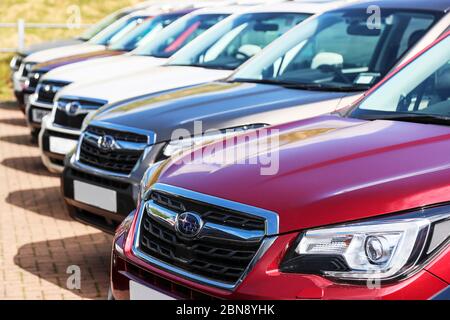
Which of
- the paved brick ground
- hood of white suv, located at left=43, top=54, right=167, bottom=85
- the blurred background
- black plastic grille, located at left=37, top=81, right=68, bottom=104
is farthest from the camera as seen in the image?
the blurred background

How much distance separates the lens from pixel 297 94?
6.20m

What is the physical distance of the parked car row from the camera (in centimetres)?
301

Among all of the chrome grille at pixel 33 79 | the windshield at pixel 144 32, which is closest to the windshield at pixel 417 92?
the windshield at pixel 144 32

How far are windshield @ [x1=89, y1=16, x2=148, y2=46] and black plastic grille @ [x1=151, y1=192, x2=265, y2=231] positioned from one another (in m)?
10.3

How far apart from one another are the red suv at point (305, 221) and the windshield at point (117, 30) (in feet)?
32.4

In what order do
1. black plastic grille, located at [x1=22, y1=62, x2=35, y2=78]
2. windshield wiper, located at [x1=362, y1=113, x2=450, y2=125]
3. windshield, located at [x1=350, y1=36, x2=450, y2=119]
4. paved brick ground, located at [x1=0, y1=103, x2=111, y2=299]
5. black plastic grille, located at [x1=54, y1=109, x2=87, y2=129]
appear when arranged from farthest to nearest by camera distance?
black plastic grille, located at [x1=22, y1=62, x2=35, y2=78] < black plastic grille, located at [x1=54, y1=109, x2=87, y2=129] < paved brick ground, located at [x1=0, y1=103, x2=111, y2=299] < windshield, located at [x1=350, y1=36, x2=450, y2=119] < windshield wiper, located at [x1=362, y1=113, x2=450, y2=125]

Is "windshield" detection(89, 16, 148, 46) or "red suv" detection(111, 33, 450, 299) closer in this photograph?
"red suv" detection(111, 33, 450, 299)

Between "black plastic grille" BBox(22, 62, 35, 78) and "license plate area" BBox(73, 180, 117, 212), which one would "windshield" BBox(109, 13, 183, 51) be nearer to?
"black plastic grille" BBox(22, 62, 35, 78)

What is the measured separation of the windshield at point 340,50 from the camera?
251 inches

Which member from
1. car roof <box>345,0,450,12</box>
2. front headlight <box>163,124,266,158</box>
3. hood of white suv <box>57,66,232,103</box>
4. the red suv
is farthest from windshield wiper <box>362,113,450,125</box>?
hood of white suv <box>57,66,232,103</box>

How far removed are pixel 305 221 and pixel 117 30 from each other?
11.2 meters

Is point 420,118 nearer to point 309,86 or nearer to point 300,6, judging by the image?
point 309,86

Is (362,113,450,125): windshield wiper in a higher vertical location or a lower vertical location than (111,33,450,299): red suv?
higher

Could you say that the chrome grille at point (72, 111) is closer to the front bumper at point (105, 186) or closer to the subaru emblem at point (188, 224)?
the front bumper at point (105, 186)
